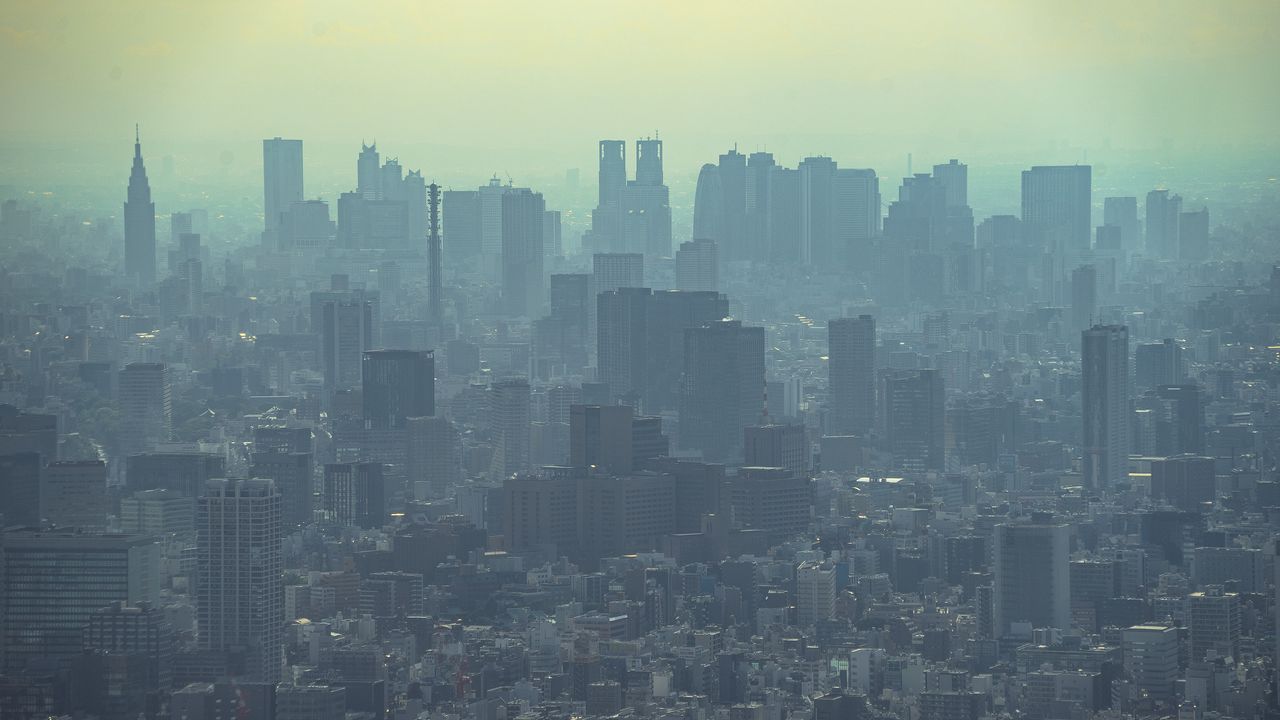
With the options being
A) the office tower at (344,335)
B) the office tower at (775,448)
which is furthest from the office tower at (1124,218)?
the office tower at (344,335)

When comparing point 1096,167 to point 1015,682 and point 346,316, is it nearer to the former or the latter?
point 346,316

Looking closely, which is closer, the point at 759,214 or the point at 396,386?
the point at 396,386

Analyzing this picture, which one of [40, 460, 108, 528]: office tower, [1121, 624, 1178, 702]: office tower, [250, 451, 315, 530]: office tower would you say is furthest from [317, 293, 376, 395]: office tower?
[1121, 624, 1178, 702]: office tower

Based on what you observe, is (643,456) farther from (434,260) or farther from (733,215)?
(733,215)

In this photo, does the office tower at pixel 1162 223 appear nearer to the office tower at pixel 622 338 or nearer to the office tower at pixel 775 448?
the office tower at pixel 775 448

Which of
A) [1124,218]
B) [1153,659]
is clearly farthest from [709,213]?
[1153,659]

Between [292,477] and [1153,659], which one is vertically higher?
[292,477]

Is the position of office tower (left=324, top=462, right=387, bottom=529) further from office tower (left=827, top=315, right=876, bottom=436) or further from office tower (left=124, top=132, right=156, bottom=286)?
office tower (left=827, top=315, right=876, bottom=436)
